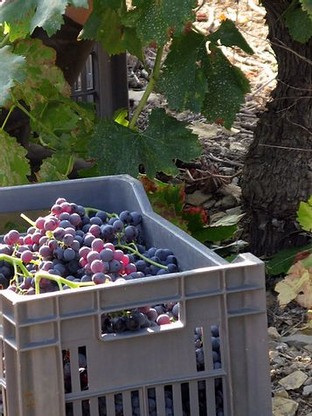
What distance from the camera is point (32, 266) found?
147 centimetres

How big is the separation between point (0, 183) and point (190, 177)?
911 millimetres

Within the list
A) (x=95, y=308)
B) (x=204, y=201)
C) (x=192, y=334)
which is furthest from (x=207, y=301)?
(x=204, y=201)

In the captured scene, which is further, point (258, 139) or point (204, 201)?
point (204, 201)

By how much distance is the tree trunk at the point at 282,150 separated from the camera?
261 cm

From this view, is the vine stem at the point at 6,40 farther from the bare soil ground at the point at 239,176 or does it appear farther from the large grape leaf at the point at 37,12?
the bare soil ground at the point at 239,176

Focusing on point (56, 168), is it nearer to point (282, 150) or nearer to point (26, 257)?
point (282, 150)

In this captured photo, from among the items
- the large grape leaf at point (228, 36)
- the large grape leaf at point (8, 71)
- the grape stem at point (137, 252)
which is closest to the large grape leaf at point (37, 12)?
the large grape leaf at point (8, 71)

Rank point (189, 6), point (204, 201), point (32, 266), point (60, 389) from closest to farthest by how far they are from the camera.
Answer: point (60, 389)
point (32, 266)
point (189, 6)
point (204, 201)

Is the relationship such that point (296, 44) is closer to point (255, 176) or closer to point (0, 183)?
point (255, 176)

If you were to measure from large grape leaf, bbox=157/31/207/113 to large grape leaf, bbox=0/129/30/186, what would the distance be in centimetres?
38

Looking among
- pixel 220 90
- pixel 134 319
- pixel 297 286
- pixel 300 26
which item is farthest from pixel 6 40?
pixel 134 319

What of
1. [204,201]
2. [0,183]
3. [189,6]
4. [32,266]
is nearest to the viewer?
[32,266]

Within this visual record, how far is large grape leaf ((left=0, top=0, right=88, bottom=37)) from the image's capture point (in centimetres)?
199

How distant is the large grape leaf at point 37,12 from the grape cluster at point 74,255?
536 mm
